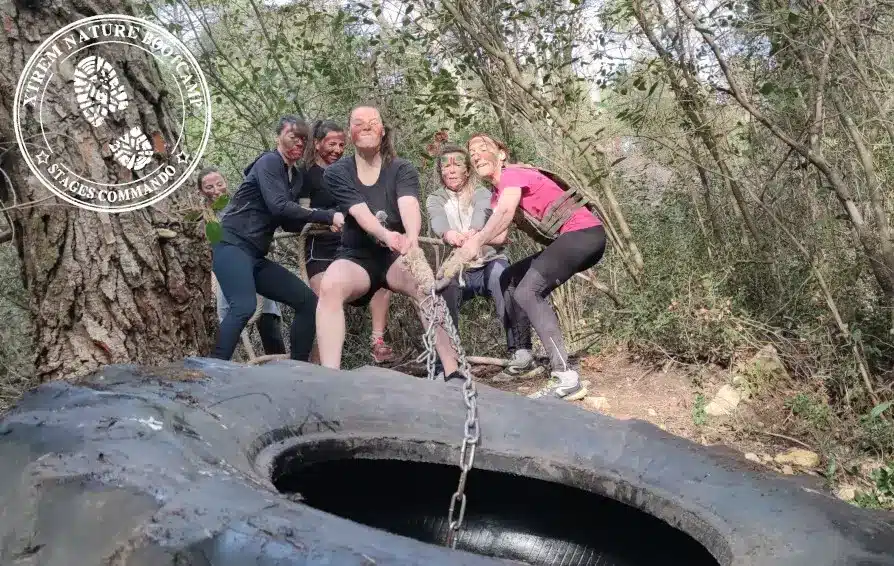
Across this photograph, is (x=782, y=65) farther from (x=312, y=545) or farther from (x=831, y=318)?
(x=312, y=545)

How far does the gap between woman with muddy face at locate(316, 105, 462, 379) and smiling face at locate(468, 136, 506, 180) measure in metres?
0.77

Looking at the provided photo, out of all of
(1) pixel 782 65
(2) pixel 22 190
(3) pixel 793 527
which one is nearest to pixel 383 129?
(2) pixel 22 190

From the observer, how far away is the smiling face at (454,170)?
5.14m

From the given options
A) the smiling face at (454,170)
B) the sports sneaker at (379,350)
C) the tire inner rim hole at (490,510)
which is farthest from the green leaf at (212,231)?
the sports sneaker at (379,350)

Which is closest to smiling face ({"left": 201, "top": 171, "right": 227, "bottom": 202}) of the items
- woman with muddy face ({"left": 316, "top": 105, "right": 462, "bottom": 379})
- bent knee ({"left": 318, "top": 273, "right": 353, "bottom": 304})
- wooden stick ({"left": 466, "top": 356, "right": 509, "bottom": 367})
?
woman with muddy face ({"left": 316, "top": 105, "right": 462, "bottom": 379})

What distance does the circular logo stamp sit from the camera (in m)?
2.82

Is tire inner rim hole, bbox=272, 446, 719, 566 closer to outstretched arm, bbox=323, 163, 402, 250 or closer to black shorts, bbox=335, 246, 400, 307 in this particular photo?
outstretched arm, bbox=323, 163, 402, 250

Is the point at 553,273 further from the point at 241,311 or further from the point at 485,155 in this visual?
the point at 241,311

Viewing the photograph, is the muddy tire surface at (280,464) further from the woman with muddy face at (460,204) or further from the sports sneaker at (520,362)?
the sports sneaker at (520,362)

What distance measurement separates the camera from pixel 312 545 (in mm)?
1213

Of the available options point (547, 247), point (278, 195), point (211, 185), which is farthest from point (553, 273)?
point (211, 185)

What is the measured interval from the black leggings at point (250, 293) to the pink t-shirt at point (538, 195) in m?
1.30

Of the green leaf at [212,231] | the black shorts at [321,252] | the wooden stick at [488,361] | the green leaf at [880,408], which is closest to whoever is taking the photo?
the green leaf at [212,231]

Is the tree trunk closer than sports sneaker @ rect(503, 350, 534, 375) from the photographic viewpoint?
Yes
